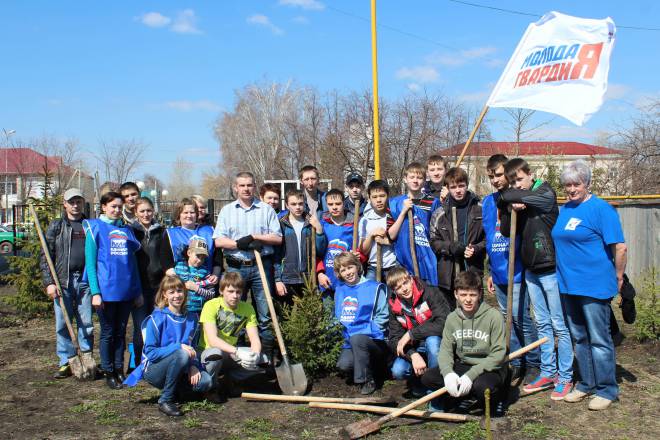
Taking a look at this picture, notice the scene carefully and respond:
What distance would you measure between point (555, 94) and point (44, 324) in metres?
8.25

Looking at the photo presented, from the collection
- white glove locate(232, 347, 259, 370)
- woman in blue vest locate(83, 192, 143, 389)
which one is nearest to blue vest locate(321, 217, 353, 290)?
white glove locate(232, 347, 259, 370)

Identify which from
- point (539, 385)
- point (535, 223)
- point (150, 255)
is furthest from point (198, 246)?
point (539, 385)

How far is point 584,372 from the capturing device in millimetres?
5445

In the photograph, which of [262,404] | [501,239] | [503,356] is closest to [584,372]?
[503,356]

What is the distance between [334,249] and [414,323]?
53.8 inches

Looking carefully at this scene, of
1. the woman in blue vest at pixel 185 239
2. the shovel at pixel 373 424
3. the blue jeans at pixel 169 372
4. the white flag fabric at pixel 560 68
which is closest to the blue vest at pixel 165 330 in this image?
the blue jeans at pixel 169 372

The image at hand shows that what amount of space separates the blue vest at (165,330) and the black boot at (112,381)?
0.61 metres

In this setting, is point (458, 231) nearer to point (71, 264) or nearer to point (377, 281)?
point (377, 281)

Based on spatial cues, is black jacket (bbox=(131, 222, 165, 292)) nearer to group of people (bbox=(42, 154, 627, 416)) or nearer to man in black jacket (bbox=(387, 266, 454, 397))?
group of people (bbox=(42, 154, 627, 416))

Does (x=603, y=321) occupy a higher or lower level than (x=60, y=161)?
lower

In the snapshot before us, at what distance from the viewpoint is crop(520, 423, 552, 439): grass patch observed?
4656 millimetres

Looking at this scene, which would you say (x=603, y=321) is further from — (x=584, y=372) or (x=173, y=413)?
(x=173, y=413)

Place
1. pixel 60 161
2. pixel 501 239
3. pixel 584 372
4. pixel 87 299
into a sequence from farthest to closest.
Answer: pixel 60 161, pixel 87 299, pixel 501 239, pixel 584 372

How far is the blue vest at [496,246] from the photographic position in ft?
19.1
